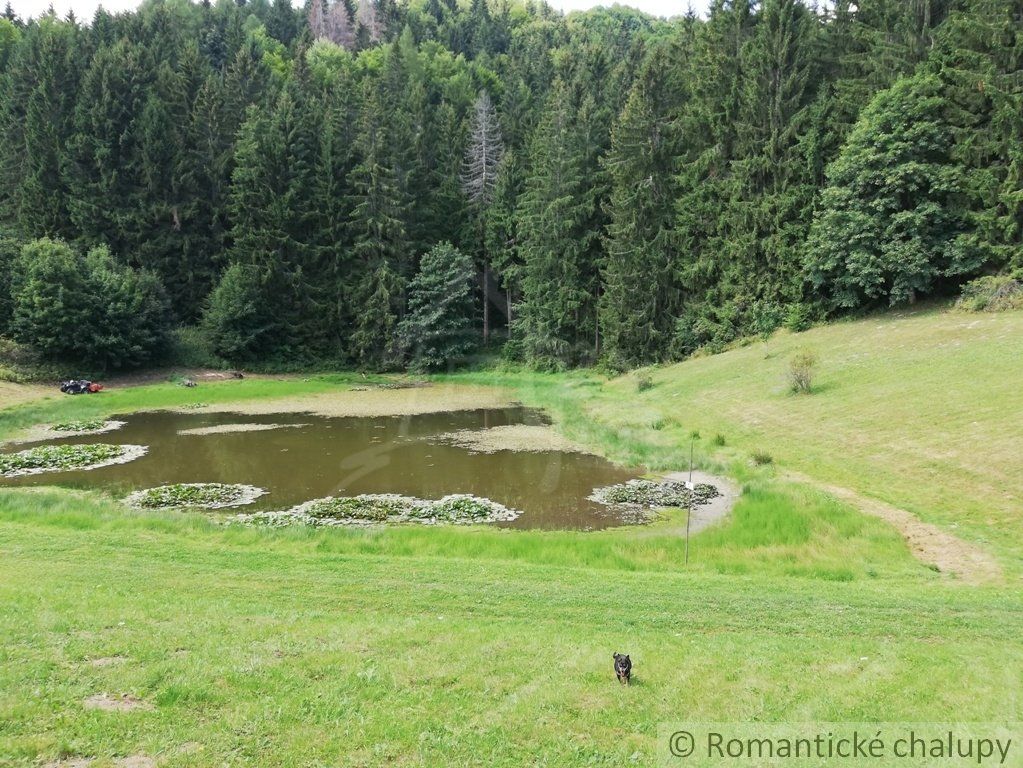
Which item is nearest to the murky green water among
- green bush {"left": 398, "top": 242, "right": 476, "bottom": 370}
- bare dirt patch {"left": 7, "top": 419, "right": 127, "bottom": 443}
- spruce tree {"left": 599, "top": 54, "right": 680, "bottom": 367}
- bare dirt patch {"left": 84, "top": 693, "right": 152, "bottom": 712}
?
bare dirt patch {"left": 7, "top": 419, "right": 127, "bottom": 443}

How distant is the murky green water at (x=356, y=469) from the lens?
19.6 meters

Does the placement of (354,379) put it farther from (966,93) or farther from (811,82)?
(966,93)

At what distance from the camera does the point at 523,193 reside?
2291 inches

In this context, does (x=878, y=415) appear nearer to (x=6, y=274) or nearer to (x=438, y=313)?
(x=438, y=313)

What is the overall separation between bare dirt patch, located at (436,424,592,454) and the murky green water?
75 cm

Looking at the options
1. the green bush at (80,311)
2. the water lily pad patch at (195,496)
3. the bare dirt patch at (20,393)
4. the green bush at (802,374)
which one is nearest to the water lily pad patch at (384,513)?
the water lily pad patch at (195,496)

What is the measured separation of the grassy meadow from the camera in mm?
5980

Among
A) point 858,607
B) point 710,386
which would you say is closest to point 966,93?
point 710,386

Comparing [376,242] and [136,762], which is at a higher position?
[376,242]

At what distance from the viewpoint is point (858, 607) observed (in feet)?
32.3

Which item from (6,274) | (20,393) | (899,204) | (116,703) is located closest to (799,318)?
(899,204)

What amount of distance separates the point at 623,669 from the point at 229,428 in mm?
27918

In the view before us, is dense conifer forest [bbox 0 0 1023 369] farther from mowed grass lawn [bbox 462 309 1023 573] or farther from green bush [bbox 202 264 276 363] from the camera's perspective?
mowed grass lawn [bbox 462 309 1023 573]

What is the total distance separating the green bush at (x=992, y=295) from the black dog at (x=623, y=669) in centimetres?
3292
